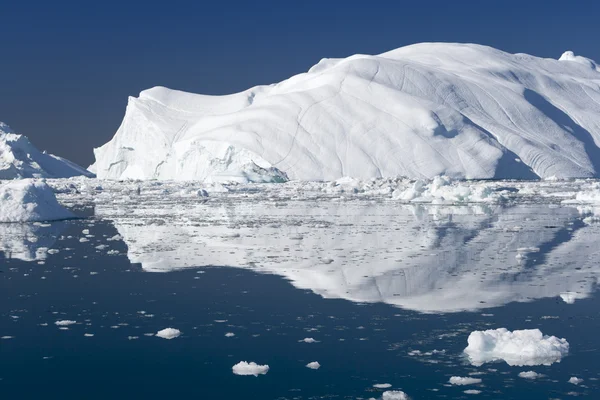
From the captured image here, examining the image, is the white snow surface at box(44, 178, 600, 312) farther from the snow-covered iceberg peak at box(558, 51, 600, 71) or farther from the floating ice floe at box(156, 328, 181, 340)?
the snow-covered iceberg peak at box(558, 51, 600, 71)

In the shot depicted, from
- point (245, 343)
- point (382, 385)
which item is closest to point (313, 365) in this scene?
point (382, 385)

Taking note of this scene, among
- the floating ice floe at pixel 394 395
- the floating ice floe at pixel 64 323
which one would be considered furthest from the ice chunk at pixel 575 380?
the floating ice floe at pixel 64 323

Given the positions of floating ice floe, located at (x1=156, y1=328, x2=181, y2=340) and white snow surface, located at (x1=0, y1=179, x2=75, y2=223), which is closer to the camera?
floating ice floe, located at (x1=156, y1=328, x2=181, y2=340)

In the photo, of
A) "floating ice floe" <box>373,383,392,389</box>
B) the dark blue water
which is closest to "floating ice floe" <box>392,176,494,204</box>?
the dark blue water

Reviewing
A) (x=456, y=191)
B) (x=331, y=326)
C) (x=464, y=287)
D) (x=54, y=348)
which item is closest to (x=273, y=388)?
(x=331, y=326)

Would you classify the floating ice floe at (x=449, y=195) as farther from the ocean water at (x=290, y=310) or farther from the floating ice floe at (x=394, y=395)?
the floating ice floe at (x=394, y=395)

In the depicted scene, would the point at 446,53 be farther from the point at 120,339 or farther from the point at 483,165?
the point at 120,339
